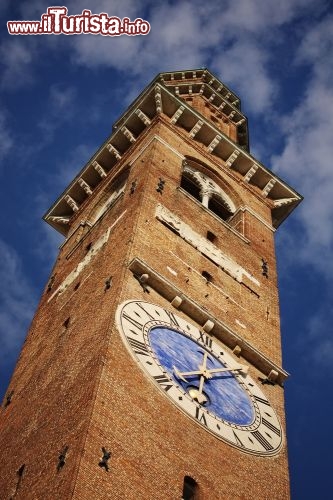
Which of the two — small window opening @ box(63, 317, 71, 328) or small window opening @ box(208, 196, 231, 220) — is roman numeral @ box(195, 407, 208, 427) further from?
small window opening @ box(208, 196, 231, 220)

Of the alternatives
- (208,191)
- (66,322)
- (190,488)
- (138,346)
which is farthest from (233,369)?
(208,191)

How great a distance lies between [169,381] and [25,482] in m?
2.78

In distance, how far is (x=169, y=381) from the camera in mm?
12617

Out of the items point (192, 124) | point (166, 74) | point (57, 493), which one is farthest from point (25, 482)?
point (166, 74)

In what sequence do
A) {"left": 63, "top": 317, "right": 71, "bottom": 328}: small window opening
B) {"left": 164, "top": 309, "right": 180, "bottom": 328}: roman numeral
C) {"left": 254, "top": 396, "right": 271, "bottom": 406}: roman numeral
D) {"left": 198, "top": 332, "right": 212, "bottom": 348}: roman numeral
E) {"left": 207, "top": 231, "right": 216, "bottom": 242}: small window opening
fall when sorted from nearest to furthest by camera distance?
{"left": 254, "top": 396, "right": 271, "bottom": 406}: roman numeral < {"left": 164, "top": 309, "right": 180, "bottom": 328}: roman numeral < {"left": 198, "top": 332, "right": 212, "bottom": 348}: roman numeral < {"left": 63, "top": 317, "right": 71, "bottom": 328}: small window opening < {"left": 207, "top": 231, "right": 216, "bottom": 242}: small window opening

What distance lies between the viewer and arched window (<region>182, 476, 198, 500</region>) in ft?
36.9

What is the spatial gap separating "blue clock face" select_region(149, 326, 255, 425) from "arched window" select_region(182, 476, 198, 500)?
5.41 feet

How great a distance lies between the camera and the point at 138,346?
12805mm

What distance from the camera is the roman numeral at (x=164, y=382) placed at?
1239 cm

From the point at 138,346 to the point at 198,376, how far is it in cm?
125

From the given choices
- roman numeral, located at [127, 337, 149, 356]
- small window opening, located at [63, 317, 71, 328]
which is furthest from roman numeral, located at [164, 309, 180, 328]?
small window opening, located at [63, 317, 71, 328]

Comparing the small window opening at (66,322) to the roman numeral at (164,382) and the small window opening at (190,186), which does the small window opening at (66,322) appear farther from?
the small window opening at (190,186)

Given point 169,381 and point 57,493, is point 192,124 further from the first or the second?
point 57,493

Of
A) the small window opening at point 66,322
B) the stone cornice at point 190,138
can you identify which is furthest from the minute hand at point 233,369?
the stone cornice at point 190,138
